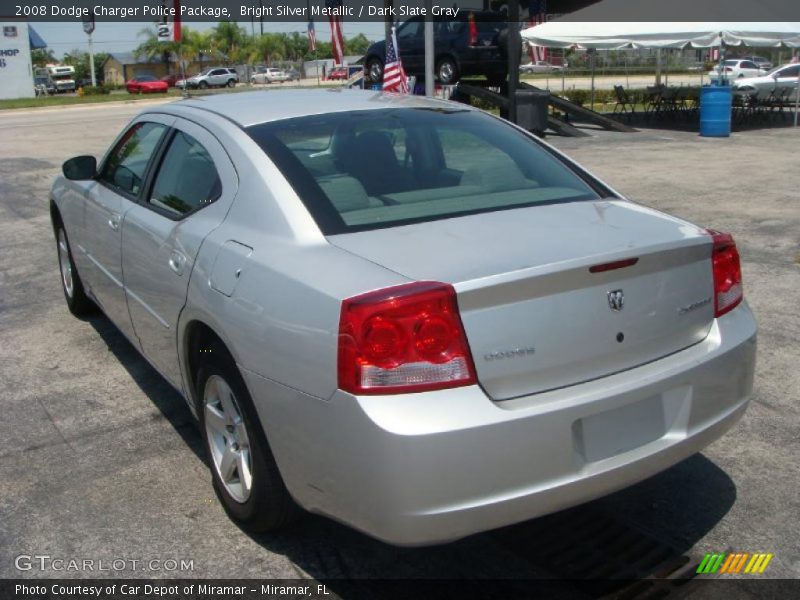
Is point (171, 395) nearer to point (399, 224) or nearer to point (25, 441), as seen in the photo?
point (25, 441)

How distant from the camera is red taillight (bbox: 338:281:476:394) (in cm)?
256

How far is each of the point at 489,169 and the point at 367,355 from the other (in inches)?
59.0

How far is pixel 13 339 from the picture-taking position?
5.89m

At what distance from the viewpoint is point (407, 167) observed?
3.66m

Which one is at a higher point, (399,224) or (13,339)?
(399,224)

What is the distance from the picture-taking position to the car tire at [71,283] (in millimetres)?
5965

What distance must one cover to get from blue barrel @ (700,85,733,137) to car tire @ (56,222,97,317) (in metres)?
15.5

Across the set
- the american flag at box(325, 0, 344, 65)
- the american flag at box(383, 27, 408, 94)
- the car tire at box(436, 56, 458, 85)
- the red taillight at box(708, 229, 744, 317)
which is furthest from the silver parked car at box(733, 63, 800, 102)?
the red taillight at box(708, 229, 744, 317)

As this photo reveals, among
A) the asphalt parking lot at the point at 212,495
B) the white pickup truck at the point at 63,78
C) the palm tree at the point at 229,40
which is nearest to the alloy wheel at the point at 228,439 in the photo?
the asphalt parking lot at the point at 212,495

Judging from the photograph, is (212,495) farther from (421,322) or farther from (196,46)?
(196,46)

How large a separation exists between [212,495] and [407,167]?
5.28 feet

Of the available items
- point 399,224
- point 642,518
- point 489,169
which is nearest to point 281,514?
point 399,224

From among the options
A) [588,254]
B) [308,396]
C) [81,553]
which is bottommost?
[81,553]

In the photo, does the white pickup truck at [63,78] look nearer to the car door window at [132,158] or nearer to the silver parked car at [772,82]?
the silver parked car at [772,82]
